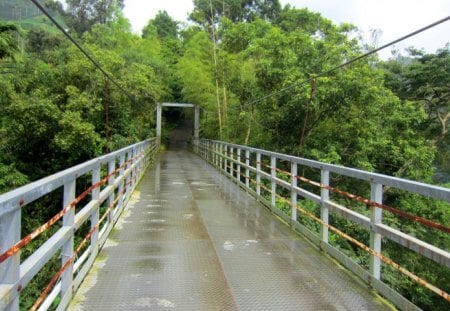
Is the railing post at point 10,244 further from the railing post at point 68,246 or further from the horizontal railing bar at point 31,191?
the railing post at point 68,246

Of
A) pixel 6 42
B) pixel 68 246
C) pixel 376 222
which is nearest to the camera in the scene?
pixel 68 246

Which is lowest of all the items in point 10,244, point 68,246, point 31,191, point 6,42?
point 68,246

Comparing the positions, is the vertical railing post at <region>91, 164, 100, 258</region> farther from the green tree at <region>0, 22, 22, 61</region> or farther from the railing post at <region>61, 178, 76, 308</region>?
the green tree at <region>0, 22, 22, 61</region>

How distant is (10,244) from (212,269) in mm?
2294

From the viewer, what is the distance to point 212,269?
3.93 metres

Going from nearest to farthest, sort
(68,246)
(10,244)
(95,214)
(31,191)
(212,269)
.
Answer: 1. (10,244)
2. (31,191)
3. (68,246)
4. (212,269)
5. (95,214)

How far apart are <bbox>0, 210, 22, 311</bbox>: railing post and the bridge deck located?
118cm

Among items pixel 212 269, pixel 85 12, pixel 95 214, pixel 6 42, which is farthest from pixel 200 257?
pixel 85 12

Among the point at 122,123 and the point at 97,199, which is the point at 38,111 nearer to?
the point at 122,123

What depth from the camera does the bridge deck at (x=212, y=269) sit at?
3.20 meters

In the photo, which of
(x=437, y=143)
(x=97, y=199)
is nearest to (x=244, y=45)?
(x=437, y=143)

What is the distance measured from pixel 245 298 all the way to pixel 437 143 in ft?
60.5

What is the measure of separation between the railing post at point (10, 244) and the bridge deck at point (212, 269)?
46.5 inches

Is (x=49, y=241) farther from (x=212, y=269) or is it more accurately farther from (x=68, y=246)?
(x=212, y=269)
